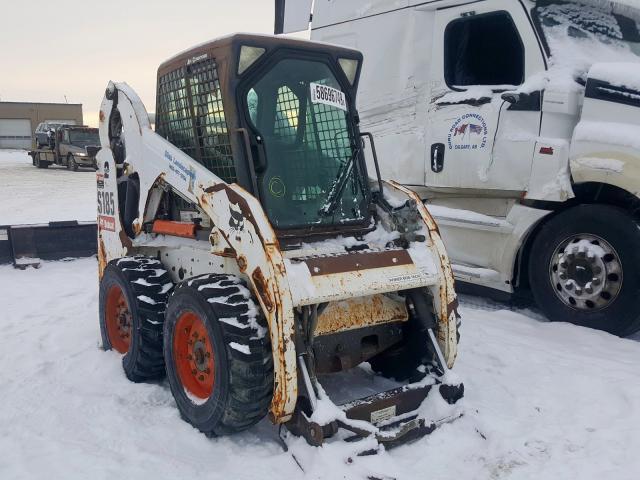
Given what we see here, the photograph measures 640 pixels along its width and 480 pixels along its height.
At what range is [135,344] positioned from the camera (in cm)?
414

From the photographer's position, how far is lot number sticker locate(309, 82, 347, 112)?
3.92m

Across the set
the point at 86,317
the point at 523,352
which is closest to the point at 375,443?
the point at 523,352

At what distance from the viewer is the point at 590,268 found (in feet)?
16.5

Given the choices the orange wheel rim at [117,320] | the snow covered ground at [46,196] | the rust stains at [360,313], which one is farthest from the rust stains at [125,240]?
the snow covered ground at [46,196]

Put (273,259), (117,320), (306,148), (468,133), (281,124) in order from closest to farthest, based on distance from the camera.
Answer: (273,259) < (281,124) < (306,148) < (117,320) < (468,133)

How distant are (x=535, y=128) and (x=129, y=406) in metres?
3.95

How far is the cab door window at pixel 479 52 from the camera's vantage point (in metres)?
5.72

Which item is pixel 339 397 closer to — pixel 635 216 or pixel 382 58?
pixel 635 216

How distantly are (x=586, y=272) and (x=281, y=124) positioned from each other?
115 inches

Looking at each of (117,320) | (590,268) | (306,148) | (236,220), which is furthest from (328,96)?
(590,268)

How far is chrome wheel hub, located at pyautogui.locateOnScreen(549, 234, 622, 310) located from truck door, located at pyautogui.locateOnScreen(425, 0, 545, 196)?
682mm

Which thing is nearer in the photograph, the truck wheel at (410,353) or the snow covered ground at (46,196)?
the truck wheel at (410,353)

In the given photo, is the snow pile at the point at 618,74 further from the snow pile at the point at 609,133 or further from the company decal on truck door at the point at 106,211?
the company decal on truck door at the point at 106,211

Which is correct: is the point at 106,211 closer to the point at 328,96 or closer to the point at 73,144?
the point at 328,96
